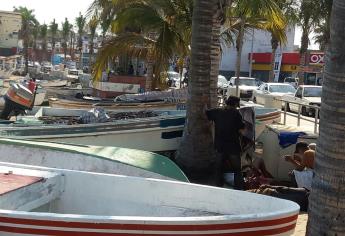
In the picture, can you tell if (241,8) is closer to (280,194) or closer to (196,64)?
(196,64)

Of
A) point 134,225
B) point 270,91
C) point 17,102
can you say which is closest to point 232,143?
point 134,225

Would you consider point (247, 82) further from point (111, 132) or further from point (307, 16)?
point (111, 132)

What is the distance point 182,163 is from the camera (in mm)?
10102

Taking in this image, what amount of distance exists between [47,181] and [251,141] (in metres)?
5.24

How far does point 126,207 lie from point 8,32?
64.0 metres

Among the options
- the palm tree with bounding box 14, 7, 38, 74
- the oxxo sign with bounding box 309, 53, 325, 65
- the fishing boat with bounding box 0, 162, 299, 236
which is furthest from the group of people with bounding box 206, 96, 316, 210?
the palm tree with bounding box 14, 7, 38, 74

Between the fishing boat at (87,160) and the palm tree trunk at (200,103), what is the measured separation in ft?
7.04

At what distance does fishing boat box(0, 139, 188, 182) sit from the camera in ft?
23.2

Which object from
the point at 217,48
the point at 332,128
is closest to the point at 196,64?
the point at 217,48

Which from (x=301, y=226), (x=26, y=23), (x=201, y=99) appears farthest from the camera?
(x=26, y=23)

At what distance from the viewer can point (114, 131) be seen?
1088 centimetres

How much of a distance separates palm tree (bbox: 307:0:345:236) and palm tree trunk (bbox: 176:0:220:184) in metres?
5.21

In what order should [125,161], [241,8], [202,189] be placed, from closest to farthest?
[202,189] < [125,161] < [241,8]

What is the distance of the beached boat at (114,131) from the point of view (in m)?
10.2
